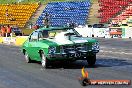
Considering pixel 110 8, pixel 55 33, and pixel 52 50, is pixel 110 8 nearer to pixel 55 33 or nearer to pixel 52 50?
pixel 55 33

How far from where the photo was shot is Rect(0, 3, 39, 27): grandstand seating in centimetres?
7412

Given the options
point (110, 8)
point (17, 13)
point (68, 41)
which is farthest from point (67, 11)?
point (68, 41)

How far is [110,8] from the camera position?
220 feet

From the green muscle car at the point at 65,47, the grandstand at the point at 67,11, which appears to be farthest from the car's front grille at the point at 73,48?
the grandstand at the point at 67,11

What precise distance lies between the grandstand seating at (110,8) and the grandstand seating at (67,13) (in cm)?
328

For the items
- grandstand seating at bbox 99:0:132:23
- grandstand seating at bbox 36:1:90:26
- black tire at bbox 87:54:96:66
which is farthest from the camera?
grandstand seating at bbox 36:1:90:26

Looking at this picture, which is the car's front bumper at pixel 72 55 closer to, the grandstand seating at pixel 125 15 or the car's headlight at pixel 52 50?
the car's headlight at pixel 52 50

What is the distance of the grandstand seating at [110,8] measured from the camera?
65562mm

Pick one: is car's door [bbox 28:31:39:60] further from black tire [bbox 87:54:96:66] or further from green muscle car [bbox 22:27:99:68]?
black tire [bbox 87:54:96:66]

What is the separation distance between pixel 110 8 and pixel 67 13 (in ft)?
27.8

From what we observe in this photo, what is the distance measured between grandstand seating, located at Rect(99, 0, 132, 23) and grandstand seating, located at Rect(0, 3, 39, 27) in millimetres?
14565

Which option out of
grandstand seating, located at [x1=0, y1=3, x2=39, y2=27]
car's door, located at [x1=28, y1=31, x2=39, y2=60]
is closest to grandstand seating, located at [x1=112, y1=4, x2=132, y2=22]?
grandstand seating, located at [x1=0, y1=3, x2=39, y2=27]

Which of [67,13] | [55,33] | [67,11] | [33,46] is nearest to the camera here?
[55,33]

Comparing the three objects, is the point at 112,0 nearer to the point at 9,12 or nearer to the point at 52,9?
the point at 52,9
